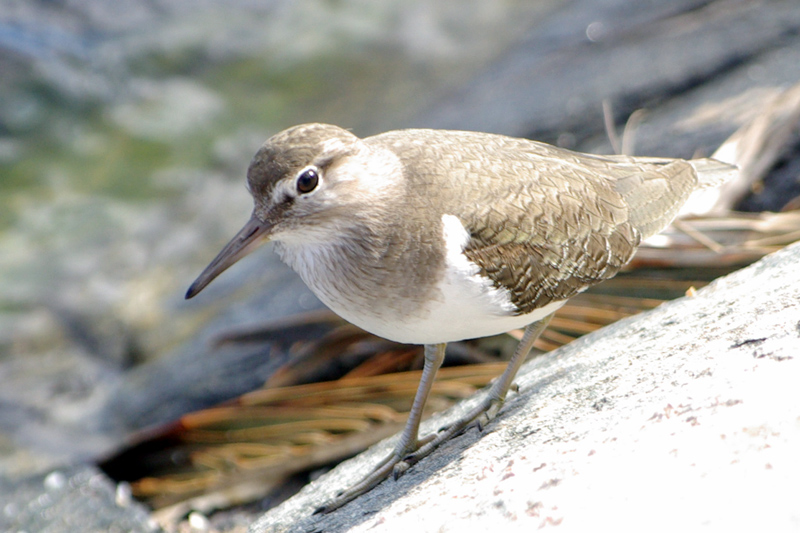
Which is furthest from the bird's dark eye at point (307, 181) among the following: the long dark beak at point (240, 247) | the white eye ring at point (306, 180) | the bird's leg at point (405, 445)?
the bird's leg at point (405, 445)

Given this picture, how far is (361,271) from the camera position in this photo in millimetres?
3445

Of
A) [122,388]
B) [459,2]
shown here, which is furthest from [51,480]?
[459,2]

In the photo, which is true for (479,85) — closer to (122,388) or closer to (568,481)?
(122,388)

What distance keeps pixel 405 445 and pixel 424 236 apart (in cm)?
117

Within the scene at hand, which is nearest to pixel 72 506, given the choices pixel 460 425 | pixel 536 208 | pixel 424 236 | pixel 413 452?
pixel 413 452

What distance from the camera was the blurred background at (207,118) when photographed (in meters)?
6.94

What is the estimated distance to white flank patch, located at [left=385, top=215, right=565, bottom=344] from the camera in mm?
3396

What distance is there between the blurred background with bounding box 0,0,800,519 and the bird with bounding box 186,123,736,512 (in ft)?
7.25

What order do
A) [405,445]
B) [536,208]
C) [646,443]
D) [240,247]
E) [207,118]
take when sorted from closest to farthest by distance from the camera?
[646,443]
[240,247]
[536,208]
[405,445]
[207,118]

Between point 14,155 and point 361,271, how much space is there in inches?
386

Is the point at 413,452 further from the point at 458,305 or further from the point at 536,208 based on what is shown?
the point at 536,208

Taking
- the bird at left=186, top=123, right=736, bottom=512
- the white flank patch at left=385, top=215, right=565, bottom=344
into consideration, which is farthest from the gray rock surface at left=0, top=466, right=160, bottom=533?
the white flank patch at left=385, top=215, right=565, bottom=344

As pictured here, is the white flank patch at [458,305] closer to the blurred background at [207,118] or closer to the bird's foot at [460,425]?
the bird's foot at [460,425]

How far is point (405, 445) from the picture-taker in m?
3.86
